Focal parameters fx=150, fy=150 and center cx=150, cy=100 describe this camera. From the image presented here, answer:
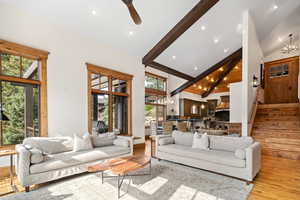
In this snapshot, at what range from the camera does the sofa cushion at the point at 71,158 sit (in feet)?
8.74

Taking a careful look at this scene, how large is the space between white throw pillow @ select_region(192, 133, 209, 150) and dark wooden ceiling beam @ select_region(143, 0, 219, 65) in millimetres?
3387

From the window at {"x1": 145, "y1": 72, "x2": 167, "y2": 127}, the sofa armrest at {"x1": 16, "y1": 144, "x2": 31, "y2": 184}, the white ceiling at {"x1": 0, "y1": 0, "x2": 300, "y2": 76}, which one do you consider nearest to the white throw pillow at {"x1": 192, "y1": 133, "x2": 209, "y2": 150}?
the sofa armrest at {"x1": 16, "y1": 144, "x2": 31, "y2": 184}

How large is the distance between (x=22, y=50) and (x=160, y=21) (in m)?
3.71

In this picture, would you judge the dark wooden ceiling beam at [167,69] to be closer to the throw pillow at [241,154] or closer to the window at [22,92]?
the window at [22,92]

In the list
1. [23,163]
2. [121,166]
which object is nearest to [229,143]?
[121,166]

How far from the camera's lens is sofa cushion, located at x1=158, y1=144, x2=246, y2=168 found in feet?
9.66

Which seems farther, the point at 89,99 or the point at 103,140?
the point at 89,99

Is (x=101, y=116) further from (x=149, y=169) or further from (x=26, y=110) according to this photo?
(x=149, y=169)

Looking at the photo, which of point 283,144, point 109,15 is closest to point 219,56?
point 283,144

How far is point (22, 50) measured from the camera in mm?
3475

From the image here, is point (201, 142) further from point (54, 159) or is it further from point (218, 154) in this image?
point (54, 159)

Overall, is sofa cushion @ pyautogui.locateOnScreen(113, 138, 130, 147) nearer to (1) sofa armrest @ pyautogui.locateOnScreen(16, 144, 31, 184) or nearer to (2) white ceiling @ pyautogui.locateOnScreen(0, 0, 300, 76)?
(1) sofa armrest @ pyautogui.locateOnScreen(16, 144, 31, 184)

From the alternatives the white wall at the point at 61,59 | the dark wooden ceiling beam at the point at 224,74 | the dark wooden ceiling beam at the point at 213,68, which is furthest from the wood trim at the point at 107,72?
the dark wooden ceiling beam at the point at 224,74

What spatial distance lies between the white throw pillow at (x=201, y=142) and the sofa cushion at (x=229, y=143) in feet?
0.57
